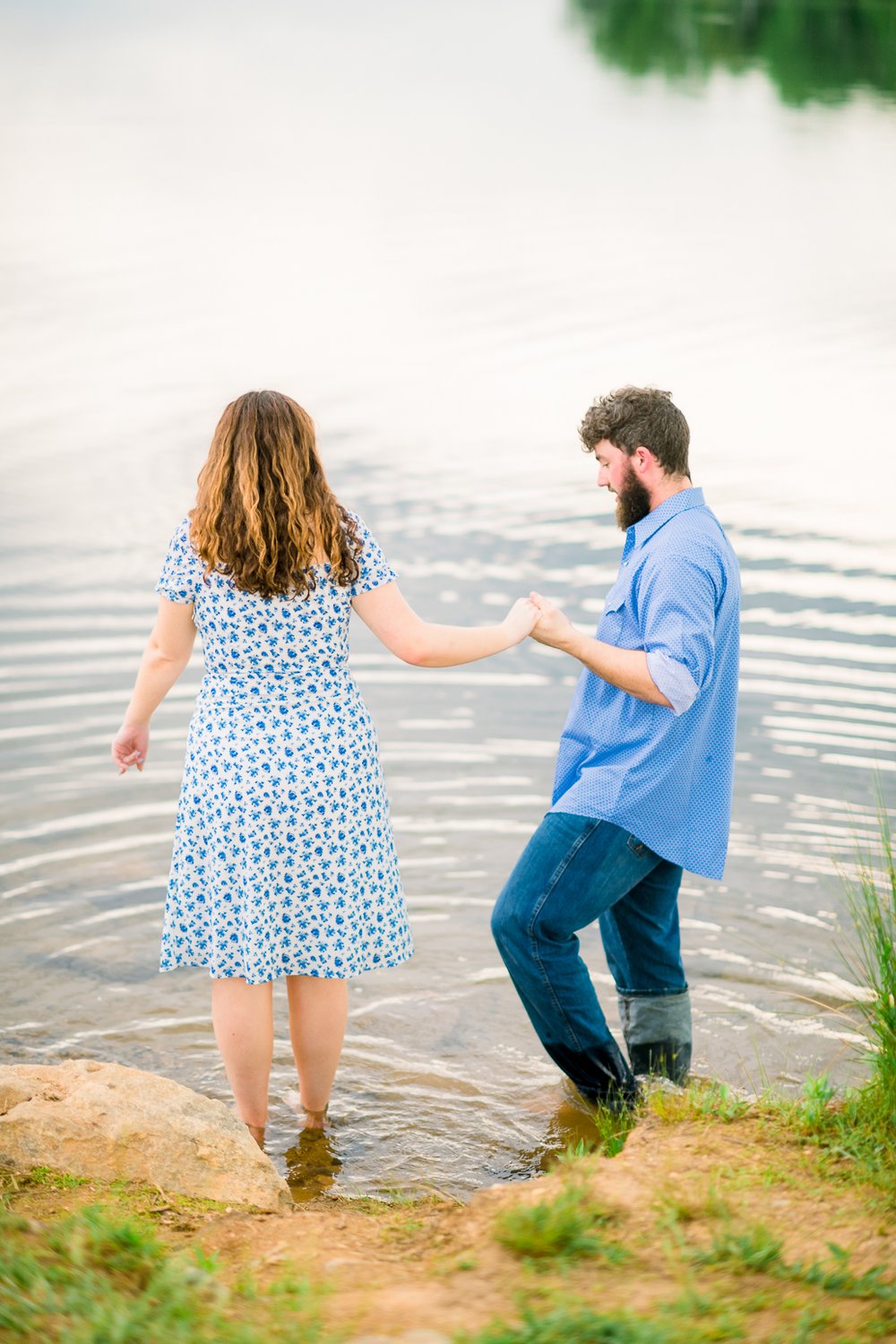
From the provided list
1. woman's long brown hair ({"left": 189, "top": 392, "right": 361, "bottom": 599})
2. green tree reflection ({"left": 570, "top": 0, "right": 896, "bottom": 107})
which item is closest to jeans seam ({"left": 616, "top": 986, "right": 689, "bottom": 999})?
woman's long brown hair ({"left": 189, "top": 392, "right": 361, "bottom": 599})

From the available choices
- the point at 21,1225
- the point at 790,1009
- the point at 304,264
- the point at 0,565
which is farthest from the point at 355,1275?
the point at 304,264

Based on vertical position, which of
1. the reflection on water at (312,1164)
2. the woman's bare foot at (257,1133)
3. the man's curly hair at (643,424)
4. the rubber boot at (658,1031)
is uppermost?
the man's curly hair at (643,424)

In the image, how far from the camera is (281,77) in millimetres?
43594

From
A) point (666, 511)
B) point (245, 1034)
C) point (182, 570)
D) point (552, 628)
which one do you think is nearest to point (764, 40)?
point (666, 511)

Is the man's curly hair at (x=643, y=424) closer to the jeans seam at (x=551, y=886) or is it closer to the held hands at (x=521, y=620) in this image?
the held hands at (x=521, y=620)

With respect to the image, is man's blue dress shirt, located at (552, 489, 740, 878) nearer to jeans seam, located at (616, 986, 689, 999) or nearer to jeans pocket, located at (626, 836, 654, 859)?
jeans pocket, located at (626, 836, 654, 859)

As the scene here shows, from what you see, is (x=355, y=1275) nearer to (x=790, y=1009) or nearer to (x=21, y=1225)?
(x=21, y=1225)

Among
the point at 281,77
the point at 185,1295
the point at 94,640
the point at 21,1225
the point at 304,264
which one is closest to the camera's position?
the point at 185,1295

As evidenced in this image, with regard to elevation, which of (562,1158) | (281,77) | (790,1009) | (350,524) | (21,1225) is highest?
(281,77)

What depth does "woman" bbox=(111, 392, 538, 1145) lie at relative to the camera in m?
4.60

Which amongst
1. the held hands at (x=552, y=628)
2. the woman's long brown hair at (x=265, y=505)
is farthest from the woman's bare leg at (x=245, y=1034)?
the held hands at (x=552, y=628)

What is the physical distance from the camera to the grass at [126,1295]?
3.08 metres

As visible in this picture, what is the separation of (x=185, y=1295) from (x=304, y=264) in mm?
24643

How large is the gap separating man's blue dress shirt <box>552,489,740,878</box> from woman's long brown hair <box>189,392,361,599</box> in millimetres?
939
